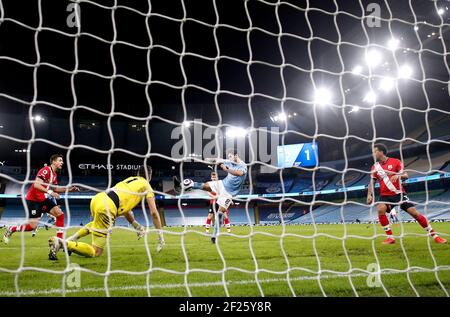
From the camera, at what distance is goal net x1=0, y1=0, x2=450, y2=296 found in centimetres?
310

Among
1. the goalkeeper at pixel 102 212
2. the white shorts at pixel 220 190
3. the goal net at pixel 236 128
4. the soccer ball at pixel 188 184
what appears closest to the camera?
the goal net at pixel 236 128

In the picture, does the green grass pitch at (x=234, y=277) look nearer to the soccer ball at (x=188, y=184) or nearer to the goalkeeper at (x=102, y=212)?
the goalkeeper at (x=102, y=212)

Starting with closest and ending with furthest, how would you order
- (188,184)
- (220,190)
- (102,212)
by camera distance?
1. (102,212)
2. (188,184)
3. (220,190)

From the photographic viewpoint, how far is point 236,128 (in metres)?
3.58

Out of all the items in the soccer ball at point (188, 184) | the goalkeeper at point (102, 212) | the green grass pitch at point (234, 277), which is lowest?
the green grass pitch at point (234, 277)

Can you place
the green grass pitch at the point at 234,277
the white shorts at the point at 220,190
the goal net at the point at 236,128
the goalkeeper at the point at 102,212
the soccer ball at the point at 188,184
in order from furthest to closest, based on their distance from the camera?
the white shorts at the point at 220,190 < the soccer ball at the point at 188,184 < the goalkeeper at the point at 102,212 < the goal net at the point at 236,128 < the green grass pitch at the point at 234,277

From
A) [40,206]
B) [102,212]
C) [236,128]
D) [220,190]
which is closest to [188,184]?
[220,190]

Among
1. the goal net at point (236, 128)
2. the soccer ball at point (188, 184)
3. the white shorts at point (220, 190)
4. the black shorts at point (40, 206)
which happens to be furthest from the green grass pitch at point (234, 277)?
the black shorts at point (40, 206)

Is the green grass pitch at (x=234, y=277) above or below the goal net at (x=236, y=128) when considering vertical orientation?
below

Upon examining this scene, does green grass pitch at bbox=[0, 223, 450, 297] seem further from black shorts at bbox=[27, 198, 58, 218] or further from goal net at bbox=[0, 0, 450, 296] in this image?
black shorts at bbox=[27, 198, 58, 218]

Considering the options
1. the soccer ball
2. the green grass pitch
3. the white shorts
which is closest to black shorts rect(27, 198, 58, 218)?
the green grass pitch

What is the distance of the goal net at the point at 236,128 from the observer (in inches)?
122

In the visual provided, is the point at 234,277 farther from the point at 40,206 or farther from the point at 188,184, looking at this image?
the point at 40,206

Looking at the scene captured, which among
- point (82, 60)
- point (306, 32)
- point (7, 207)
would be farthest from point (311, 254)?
point (7, 207)
